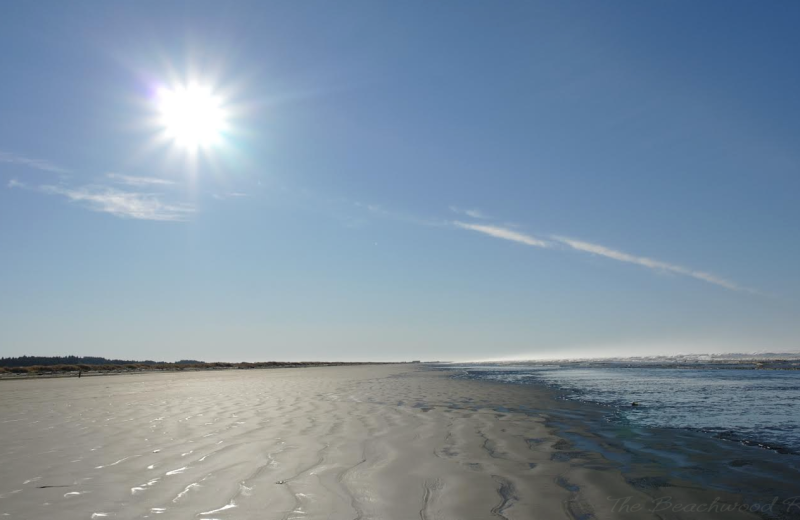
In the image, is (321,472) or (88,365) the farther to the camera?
(88,365)

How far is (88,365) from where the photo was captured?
55.6 m

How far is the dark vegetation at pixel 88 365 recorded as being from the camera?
4731cm

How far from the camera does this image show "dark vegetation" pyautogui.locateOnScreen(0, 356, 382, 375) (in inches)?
1863

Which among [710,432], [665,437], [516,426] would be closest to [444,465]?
[516,426]

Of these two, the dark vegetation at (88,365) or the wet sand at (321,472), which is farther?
the dark vegetation at (88,365)

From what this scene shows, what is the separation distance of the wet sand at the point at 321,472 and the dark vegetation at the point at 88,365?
44935 millimetres

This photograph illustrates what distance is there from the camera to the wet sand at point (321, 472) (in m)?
4.52

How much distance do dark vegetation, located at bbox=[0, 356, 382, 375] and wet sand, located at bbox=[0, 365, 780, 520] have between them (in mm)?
44935

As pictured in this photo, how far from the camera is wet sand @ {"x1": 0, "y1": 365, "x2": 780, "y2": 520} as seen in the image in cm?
452

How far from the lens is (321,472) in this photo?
5949 millimetres

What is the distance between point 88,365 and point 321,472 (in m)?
63.0

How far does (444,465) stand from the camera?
6336 mm

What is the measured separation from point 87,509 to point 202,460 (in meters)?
2.14

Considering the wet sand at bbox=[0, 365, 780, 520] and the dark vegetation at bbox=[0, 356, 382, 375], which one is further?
the dark vegetation at bbox=[0, 356, 382, 375]
